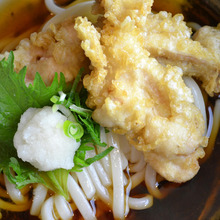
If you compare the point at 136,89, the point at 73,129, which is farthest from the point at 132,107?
the point at 73,129

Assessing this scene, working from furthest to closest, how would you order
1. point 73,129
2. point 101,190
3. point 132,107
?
point 101,190
point 73,129
point 132,107

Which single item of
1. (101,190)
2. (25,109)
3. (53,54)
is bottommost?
(101,190)

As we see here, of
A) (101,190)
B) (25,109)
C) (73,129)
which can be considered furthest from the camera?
(101,190)

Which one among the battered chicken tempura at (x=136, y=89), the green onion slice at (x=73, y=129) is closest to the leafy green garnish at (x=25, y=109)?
the green onion slice at (x=73, y=129)

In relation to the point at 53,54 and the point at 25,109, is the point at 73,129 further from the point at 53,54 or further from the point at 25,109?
the point at 53,54

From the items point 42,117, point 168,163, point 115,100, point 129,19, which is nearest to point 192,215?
point 168,163

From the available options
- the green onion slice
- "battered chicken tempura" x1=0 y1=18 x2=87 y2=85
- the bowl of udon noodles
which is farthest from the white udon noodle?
"battered chicken tempura" x1=0 y1=18 x2=87 y2=85

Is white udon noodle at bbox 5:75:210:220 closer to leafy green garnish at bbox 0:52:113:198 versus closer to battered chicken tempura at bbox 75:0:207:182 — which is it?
leafy green garnish at bbox 0:52:113:198
